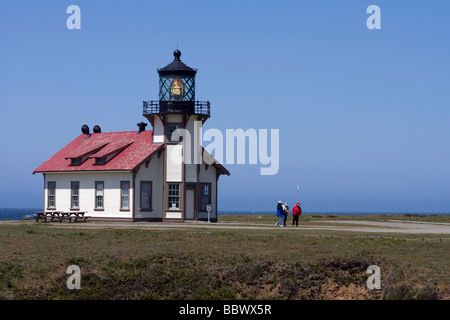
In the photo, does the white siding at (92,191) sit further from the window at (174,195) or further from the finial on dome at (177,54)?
the finial on dome at (177,54)

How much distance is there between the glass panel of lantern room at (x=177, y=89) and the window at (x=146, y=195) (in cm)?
578

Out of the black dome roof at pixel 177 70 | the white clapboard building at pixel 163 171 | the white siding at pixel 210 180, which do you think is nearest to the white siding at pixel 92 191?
the white clapboard building at pixel 163 171

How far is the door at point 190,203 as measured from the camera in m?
48.7

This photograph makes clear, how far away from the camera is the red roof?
48.5 meters

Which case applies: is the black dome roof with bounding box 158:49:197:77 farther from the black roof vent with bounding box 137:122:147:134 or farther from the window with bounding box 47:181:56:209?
the window with bounding box 47:181:56:209

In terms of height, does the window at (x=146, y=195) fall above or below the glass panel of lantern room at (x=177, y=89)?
below

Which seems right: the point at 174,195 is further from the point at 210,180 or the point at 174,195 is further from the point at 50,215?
the point at 50,215

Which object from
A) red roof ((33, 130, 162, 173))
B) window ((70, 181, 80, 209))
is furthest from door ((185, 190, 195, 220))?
window ((70, 181, 80, 209))

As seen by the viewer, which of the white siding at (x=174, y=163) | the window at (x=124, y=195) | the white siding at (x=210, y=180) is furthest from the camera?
the white siding at (x=210, y=180)

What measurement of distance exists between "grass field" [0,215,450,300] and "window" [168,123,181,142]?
2038 cm

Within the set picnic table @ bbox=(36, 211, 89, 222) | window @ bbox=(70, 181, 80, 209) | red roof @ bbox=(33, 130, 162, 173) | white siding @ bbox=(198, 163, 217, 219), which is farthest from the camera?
window @ bbox=(70, 181, 80, 209)

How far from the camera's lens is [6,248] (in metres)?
27.6

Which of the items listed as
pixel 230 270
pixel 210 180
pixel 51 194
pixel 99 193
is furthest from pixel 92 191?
pixel 230 270
